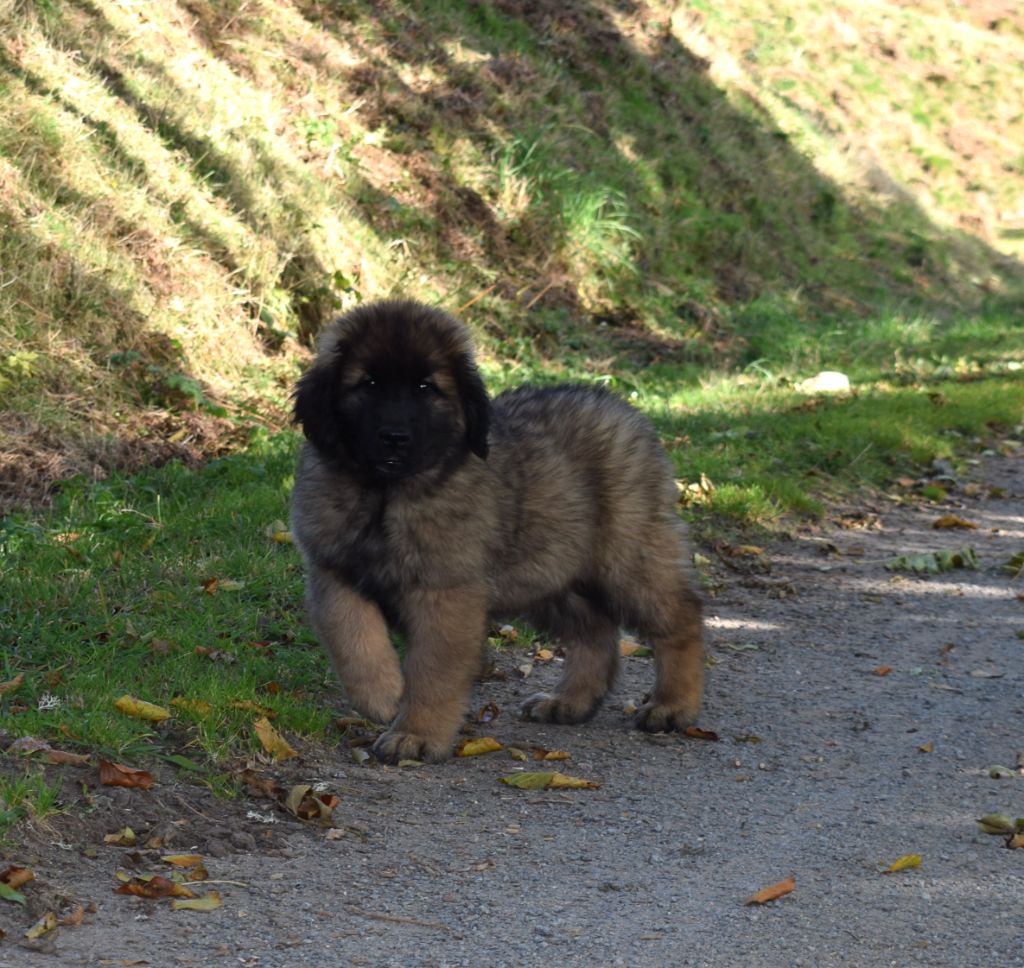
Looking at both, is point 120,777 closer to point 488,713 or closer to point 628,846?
point 628,846

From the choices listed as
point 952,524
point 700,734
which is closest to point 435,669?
point 700,734

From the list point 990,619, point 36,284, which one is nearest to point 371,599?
point 990,619

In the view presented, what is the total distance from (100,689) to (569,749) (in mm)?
1620

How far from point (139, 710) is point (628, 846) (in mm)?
1588

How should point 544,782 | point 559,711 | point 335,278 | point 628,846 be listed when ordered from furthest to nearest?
point 335,278 → point 559,711 → point 544,782 → point 628,846

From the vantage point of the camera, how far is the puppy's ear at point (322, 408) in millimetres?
4793

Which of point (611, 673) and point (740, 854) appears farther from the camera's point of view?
point (611, 673)

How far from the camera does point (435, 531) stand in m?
4.77

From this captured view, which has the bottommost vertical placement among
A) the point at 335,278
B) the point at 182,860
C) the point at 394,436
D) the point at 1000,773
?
the point at 182,860

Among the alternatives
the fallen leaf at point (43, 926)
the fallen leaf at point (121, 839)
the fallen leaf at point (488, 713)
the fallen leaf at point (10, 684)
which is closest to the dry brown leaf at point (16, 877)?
the fallen leaf at point (43, 926)

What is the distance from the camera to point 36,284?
27.6 ft

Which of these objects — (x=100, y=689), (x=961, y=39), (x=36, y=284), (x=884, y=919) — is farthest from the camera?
(x=961, y=39)

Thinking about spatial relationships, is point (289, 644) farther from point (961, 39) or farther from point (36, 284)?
point (961, 39)

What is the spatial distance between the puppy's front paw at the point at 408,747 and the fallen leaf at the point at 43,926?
4.96 feet
